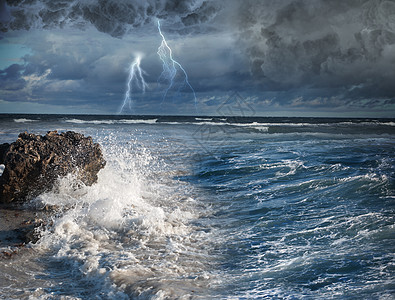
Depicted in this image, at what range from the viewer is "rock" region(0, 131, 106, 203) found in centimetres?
667

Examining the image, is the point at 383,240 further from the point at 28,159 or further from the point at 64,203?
the point at 28,159

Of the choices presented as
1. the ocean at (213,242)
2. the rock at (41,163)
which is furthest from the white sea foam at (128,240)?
the rock at (41,163)

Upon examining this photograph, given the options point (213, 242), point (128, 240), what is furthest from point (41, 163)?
point (213, 242)

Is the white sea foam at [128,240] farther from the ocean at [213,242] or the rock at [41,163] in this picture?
the rock at [41,163]

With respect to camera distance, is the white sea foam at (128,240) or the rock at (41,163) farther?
the rock at (41,163)

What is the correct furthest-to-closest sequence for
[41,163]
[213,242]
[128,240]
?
[41,163]
[213,242]
[128,240]

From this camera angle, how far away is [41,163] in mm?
6934

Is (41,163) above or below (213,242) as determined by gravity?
above

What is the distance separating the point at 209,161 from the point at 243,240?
871 centimetres

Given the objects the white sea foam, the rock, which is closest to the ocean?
the white sea foam

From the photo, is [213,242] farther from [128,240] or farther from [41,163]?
[41,163]

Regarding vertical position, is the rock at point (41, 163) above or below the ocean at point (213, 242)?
above

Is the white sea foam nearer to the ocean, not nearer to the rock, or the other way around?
the ocean

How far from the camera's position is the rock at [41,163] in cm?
667
